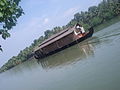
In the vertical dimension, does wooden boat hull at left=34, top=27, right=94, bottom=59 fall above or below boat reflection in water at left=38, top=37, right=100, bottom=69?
above

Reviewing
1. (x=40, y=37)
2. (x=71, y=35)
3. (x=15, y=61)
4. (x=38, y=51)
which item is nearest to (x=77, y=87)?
(x=71, y=35)

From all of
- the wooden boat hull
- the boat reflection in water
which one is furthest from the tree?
the wooden boat hull

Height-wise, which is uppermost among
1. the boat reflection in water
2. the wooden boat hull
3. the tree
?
the tree

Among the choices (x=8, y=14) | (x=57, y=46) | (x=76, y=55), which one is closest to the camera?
(x=8, y=14)

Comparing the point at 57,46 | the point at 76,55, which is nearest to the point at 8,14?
the point at 76,55

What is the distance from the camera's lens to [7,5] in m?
3.95

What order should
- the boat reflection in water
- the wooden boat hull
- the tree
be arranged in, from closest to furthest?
1. the tree
2. the boat reflection in water
3. the wooden boat hull

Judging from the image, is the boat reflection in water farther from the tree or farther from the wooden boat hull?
the tree

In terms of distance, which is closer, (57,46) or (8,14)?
(8,14)

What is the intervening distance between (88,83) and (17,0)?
702cm

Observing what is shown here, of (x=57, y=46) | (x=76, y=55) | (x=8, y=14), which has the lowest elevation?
(x=76, y=55)

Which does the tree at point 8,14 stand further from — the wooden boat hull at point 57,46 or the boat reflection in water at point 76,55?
the wooden boat hull at point 57,46

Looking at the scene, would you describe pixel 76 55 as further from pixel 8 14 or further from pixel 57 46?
pixel 8 14

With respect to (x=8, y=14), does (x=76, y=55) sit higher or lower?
lower
